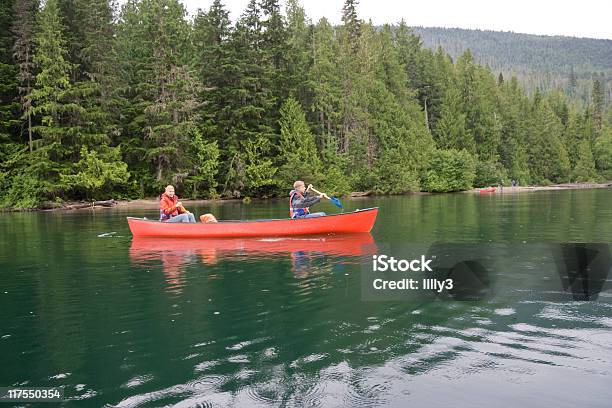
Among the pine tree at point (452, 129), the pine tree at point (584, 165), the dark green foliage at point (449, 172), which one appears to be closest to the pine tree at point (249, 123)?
the dark green foliage at point (449, 172)

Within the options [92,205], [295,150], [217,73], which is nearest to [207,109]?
[217,73]

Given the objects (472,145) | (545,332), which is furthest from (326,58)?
(545,332)

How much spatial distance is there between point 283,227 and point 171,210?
4.47 m

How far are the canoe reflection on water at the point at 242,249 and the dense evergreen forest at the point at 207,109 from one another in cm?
2434

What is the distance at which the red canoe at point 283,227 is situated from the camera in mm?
17500

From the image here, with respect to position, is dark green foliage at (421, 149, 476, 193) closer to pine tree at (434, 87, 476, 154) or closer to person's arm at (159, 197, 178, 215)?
pine tree at (434, 87, 476, 154)

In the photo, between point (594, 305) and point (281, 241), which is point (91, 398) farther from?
point (281, 241)

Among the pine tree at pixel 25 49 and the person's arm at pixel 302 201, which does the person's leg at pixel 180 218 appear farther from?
the pine tree at pixel 25 49

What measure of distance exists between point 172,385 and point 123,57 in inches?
1888

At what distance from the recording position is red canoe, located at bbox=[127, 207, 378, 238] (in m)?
17.5

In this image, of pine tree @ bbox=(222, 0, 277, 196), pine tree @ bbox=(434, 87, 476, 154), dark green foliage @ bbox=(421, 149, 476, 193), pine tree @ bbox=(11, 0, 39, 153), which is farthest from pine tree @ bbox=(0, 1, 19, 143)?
pine tree @ bbox=(434, 87, 476, 154)

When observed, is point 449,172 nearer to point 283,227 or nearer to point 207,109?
point 207,109

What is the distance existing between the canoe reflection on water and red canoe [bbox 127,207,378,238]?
0.59 ft

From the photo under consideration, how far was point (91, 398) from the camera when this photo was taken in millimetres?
5391
